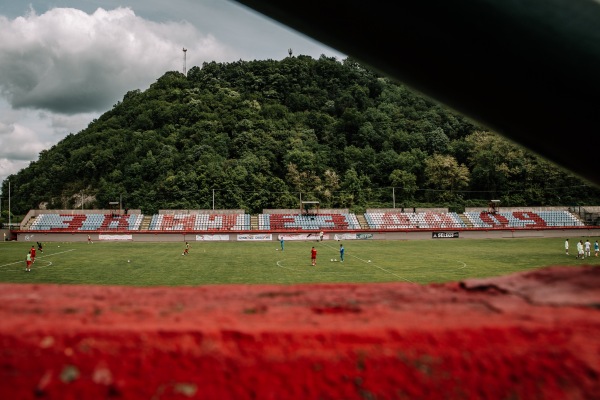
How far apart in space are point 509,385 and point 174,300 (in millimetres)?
773

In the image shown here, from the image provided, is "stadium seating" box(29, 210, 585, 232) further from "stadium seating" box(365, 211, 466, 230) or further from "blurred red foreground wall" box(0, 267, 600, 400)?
"blurred red foreground wall" box(0, 267, 600, 400)

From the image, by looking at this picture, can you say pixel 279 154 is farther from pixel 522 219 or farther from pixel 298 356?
pixel 298 356

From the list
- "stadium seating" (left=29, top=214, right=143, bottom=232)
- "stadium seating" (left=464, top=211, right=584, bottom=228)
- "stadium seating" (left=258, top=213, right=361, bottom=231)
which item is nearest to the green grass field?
"stadium seating" (left=258, top=213, right=361, bottom=231)

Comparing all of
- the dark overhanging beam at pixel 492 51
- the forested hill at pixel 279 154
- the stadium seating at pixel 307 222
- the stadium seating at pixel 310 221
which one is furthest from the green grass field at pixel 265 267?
the forested hill at pixel 279 154

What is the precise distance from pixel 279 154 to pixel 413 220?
111ft

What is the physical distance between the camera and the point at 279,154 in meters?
83.6

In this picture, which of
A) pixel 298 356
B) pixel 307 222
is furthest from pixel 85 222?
pixel 298 356

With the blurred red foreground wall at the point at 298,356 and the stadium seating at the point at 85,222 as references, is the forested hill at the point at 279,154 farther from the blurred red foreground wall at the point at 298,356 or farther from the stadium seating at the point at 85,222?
the blurred red foreground wall at the point at 298,356

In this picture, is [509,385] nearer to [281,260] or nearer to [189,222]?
[281,260]

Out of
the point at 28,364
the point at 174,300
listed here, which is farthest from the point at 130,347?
the point at 174,300

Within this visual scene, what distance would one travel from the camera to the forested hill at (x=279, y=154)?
74.3 m

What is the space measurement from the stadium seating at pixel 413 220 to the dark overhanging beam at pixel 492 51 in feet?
184

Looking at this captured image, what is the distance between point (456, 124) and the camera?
93.2m

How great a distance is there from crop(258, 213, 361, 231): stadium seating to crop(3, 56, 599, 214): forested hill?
12191 mm
